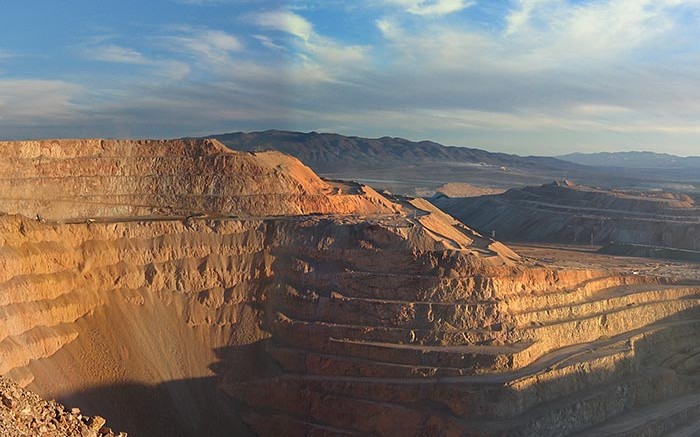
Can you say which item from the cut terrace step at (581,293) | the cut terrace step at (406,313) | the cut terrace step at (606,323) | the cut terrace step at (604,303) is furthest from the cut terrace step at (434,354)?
the cut terrace step at (581,293)

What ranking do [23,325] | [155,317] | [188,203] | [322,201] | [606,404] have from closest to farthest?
[23,325] → [606,404] → [155,317] → [188,203] → [322,201]

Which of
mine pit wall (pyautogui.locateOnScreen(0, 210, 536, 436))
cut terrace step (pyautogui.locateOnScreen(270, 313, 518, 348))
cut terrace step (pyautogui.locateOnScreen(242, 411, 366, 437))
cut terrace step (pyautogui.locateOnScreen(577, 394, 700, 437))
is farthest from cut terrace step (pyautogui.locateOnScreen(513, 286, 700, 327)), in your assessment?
cut terrace step (pyautogui.locateOnScreen(242, 411, 366, 437))

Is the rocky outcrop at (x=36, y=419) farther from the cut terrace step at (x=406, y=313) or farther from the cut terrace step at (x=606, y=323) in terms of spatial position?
the cut terrace step at (x=606, y=323)

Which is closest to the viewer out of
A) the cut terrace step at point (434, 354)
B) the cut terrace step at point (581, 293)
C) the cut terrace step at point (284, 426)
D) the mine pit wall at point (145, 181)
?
the cut terrace step at point (284, 426)

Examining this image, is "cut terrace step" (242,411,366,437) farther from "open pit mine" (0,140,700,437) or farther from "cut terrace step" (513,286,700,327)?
"cut terrace step" (513,286,700,327)

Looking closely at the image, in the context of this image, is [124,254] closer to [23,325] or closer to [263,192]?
[23,325]

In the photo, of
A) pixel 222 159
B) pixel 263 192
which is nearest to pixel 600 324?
pixel 263 192
